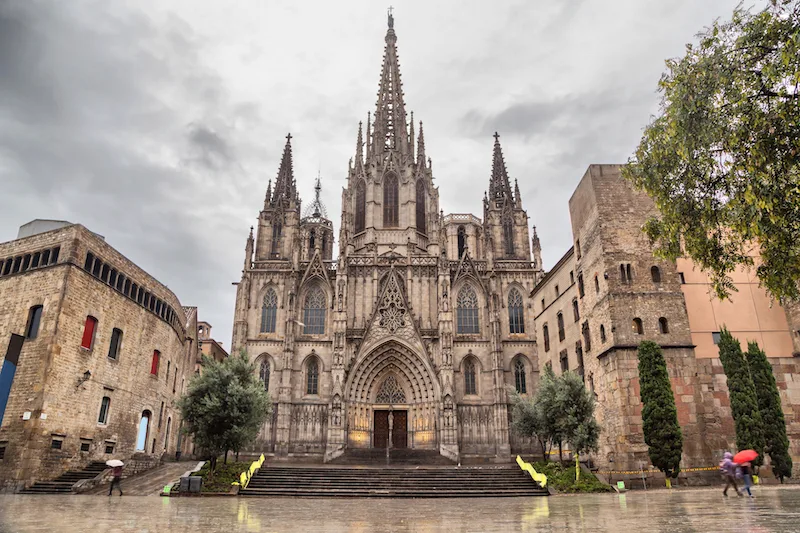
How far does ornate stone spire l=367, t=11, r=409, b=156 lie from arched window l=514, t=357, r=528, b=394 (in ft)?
68.5

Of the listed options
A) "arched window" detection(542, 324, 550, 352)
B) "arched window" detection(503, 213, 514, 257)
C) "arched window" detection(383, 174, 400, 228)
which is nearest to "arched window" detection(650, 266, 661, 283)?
"arched window" detection(542, 324, 550, 352)

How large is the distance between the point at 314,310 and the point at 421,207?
12963mm

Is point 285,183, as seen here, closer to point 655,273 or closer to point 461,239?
point 461,239

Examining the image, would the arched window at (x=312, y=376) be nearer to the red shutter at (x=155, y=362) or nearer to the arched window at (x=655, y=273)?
the red shutter at (x=155, y=362)

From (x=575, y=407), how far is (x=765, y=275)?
38.0 feet

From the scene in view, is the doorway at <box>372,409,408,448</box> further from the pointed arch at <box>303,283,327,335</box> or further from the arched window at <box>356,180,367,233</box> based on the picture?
the arched window at <box>356,180,367,233</box>

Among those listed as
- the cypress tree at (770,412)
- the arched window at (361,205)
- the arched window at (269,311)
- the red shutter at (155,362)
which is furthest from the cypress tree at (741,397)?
the arched window at (361,205)

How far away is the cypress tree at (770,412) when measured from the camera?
65.9 feet

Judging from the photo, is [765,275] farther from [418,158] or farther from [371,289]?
[418,158]

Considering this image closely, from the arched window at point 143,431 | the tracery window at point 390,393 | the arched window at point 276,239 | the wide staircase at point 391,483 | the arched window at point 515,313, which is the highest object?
the arched window at point 276,239

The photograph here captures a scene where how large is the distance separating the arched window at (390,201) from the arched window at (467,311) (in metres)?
8.64

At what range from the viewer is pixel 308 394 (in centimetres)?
3744

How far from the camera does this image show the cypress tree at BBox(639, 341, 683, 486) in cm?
1998

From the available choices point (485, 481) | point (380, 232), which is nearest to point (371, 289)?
point (380, 232)
